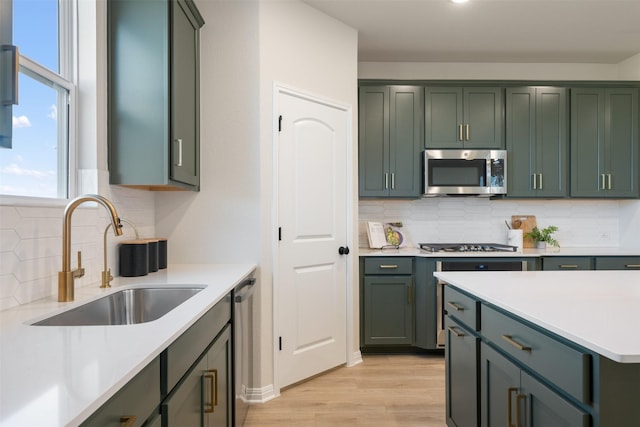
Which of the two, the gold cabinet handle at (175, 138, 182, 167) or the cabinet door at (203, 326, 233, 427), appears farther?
the gold cabinet handle at (175, 138, 182, 167)

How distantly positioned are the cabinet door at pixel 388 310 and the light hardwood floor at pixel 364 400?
0.86 ft

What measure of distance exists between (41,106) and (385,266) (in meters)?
2.82

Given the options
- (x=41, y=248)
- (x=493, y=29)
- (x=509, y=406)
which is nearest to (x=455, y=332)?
(x=509, y=406)

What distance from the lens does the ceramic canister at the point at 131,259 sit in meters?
2.25

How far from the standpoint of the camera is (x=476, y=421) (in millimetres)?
1882

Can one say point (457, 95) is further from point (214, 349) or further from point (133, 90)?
point (214, 349)

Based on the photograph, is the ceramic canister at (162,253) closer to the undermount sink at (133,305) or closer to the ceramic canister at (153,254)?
the ceramic canister at (153,254)

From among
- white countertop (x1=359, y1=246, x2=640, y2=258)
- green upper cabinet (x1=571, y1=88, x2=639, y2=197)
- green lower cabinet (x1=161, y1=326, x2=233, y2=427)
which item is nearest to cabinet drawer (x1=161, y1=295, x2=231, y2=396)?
green lower cabinet (x1=161, y1=326, x2=233, y2=427)

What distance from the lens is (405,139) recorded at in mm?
4004

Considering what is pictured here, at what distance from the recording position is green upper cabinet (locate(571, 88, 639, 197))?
407 cm

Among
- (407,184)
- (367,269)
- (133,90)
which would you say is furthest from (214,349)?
(407,184)

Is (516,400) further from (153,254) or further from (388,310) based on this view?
(388,310)

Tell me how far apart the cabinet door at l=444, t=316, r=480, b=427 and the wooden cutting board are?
2.49m

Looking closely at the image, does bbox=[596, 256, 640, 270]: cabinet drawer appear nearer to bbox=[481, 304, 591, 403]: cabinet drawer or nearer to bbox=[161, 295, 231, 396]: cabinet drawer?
bbox=[481, 304, 591, 403]: cabinet drawer
